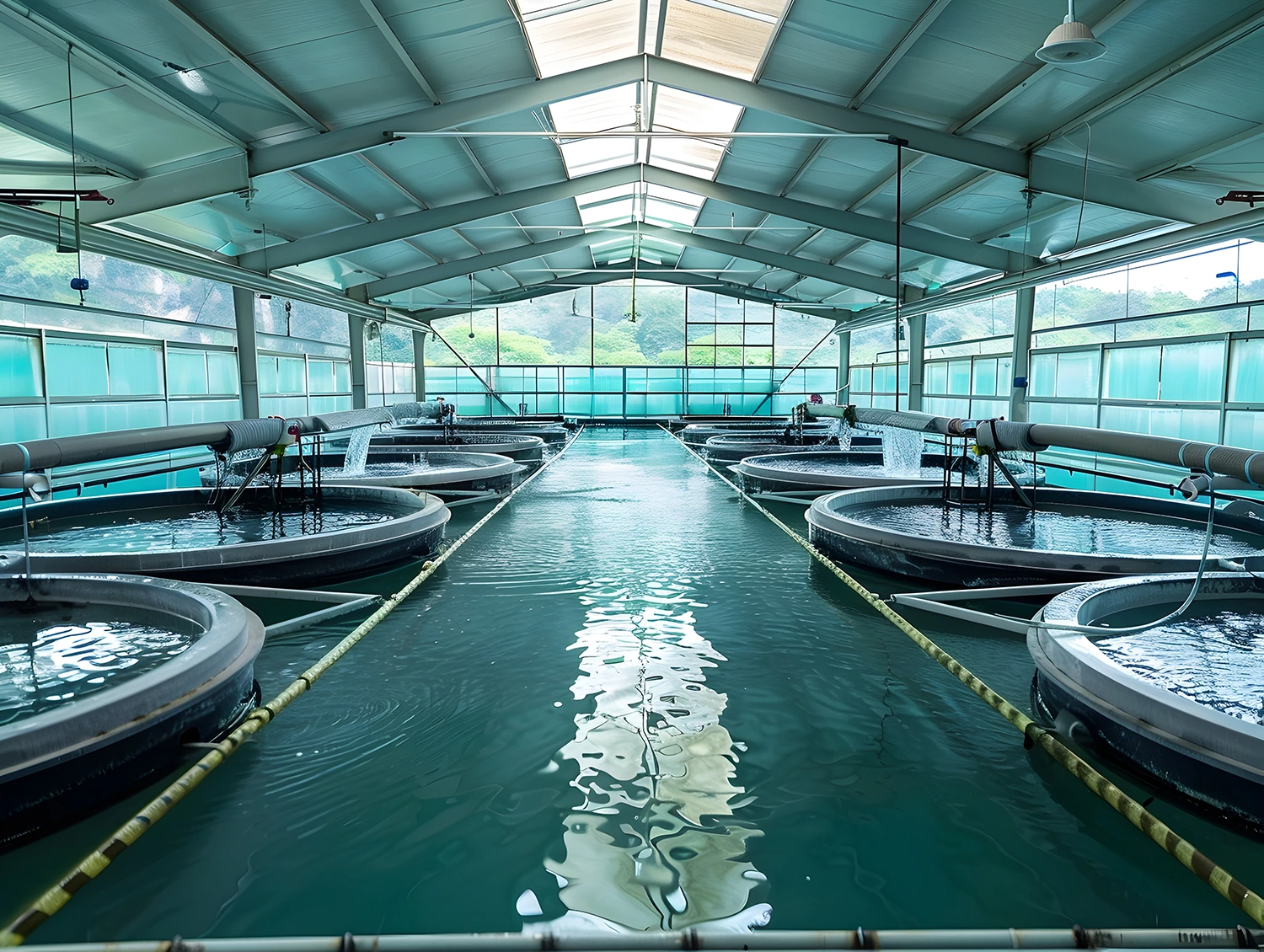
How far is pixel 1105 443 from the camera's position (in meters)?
6.82

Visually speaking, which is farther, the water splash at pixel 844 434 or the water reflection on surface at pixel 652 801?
the water splash at pixel 844 434

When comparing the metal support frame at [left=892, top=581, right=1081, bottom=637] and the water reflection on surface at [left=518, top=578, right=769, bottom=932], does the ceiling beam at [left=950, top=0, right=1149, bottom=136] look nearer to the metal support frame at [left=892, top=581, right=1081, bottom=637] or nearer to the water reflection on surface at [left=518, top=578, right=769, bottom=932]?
the metal support frame at [left=892, top=581, right=1081, bottom=637]

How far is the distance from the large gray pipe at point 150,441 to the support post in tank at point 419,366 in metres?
19.3

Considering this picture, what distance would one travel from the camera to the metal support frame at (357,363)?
72.9ft

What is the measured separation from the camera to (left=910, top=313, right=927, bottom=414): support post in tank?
72.3ft

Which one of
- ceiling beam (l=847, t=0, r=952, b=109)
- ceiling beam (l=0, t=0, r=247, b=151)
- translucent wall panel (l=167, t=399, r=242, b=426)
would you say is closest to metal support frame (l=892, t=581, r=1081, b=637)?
ceiling beam (l=847, t=0, r=952, b=109)

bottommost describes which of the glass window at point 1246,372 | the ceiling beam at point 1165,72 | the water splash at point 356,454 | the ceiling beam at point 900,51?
the water splash at point 356,454

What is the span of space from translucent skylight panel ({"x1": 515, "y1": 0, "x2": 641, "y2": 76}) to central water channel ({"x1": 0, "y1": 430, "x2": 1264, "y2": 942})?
8.15 metres

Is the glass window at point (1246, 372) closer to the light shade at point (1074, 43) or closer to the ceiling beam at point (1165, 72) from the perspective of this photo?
the ceiling beam at point (1165, 72)

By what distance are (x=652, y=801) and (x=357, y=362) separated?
69.2 feet

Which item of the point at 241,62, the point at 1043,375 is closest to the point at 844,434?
the point at 1043,375

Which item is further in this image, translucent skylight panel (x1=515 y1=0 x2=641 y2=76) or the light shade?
translucent skylight panel (x1=515 y1=0 x2=641 y2=76)

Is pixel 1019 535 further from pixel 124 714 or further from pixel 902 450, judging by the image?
pixel 124 714

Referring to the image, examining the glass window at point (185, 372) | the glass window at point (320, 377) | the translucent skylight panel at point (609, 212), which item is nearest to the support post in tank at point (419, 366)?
the glass window at point (320, 377)
